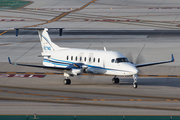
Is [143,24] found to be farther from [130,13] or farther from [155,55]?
[155,55]

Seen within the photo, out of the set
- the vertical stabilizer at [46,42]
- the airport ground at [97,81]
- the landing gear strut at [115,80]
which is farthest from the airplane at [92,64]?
the vertical stabilizer at [46,42]

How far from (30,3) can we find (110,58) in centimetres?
8108

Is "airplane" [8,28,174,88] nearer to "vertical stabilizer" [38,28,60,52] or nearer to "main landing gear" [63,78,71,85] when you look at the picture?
"main landing gear" [63,78,71,85]

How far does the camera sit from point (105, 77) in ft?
123

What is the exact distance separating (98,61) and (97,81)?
3029 mm

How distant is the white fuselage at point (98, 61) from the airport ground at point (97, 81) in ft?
5.40

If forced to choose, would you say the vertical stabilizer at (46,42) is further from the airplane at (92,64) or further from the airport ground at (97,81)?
the airport ground at (97,81)

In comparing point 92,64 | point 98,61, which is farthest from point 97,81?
point 98,61

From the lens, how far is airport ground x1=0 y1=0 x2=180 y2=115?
26.5 metres

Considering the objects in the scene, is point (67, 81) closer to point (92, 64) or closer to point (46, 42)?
point (92, 64)

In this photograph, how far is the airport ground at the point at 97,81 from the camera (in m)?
26.5

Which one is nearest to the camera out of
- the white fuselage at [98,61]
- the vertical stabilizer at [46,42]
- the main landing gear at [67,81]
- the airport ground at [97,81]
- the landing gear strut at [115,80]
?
the airport ground at [97,81]

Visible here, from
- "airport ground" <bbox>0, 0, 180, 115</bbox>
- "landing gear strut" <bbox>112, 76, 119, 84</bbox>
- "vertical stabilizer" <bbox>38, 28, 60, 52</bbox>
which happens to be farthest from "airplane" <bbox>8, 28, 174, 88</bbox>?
"vertical stabilizer" <bbox>38, 28, 60, 52</bbox>
